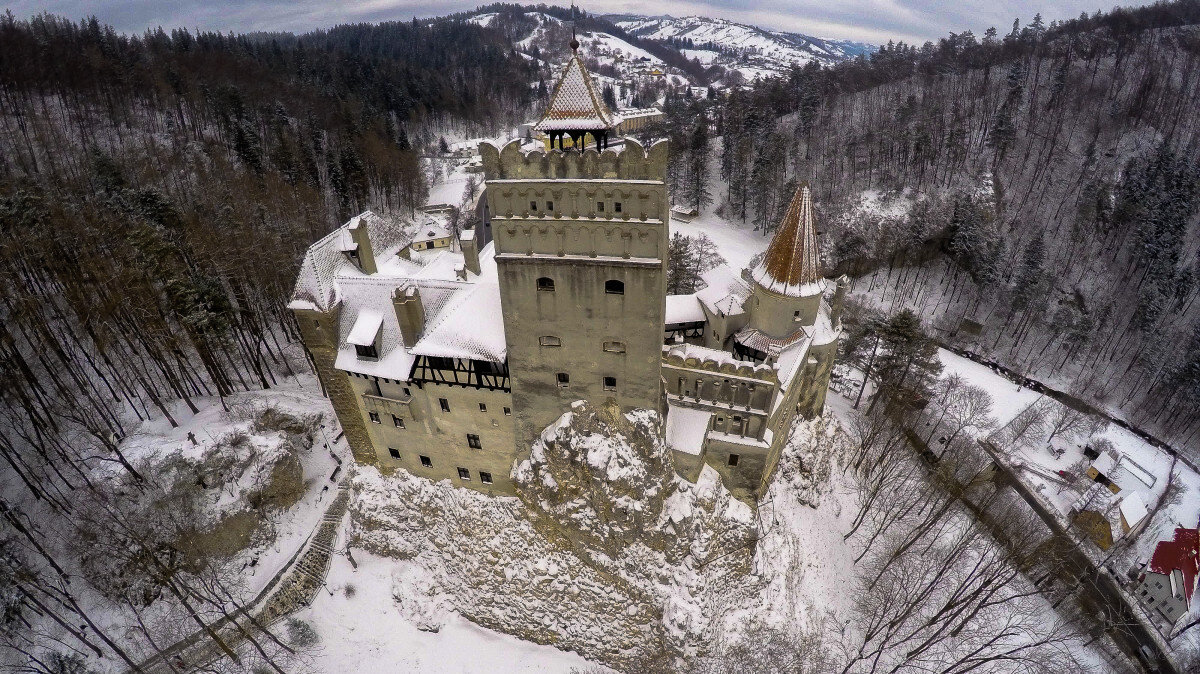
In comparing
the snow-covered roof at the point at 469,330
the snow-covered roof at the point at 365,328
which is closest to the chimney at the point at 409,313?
the snow-covered roof at the point at 469,330

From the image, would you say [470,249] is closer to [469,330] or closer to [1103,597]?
[469,330]

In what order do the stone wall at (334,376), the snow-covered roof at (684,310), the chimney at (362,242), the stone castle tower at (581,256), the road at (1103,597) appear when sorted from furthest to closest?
the snow-covered roof at (684,310) < the road at (1103,597) < the chimney at (362,242) < the stone wall at (334,376) < the stone castle tower at (581,256)

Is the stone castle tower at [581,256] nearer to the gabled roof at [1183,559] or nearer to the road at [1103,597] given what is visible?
the road at [1103,597]

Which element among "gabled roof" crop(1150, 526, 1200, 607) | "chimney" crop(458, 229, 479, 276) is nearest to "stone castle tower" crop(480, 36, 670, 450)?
"chimney" crop(458, 229, 479, 276)

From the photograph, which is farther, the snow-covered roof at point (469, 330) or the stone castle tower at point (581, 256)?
the snow-covered roof at point (469, 330)

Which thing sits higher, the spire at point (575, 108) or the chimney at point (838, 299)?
the spire at point (575, 108)

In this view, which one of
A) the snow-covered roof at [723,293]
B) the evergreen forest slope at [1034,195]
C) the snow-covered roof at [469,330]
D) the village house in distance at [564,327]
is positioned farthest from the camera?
the evergreen forest slope at [1034,195]
